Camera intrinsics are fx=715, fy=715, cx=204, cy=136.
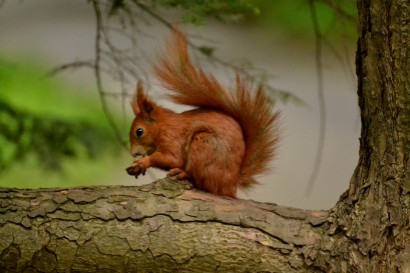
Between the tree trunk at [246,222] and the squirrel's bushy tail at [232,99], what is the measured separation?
6.7 inches

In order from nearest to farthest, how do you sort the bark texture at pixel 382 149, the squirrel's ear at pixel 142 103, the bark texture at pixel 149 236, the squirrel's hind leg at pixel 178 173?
the bark texture at pixel 382 149
the bark texture at pixel 149 236
the squirrel's hind leg at pixel 178 173
the squirrel's ear at pixel 142 103

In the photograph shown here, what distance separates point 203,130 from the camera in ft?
5.53

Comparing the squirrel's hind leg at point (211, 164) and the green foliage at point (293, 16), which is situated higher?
the green foliage at point (293, 16)

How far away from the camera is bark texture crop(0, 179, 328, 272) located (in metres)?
1.55

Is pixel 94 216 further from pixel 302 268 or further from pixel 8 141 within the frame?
pixel 8 141

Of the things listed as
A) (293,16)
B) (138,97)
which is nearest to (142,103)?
(138,97)

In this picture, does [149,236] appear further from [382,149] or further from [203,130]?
[382,149]

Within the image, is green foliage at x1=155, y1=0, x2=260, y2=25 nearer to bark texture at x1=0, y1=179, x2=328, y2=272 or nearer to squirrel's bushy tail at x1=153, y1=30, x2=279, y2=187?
squirrel's bushy tail at x1=153, y1=30, x2=279, y2=187

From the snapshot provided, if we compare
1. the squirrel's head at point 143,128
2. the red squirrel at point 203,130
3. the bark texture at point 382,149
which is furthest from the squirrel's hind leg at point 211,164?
the bark texture at point 382,149

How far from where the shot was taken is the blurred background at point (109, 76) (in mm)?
2430

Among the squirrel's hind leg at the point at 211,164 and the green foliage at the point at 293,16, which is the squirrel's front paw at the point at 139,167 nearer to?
the squirrel's hind leg at the point at 211,164

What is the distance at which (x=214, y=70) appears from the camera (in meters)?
2.48

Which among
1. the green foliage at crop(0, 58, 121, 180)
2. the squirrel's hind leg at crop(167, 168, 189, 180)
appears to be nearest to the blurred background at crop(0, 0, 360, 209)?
the green foliage at crop(0, 58, 121, 180)

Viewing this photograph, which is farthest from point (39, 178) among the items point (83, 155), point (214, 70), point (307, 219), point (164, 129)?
point (307, 219)
